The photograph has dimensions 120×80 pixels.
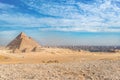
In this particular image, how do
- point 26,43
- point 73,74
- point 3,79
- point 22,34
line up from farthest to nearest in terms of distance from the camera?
point 22,34 < point 26,43 < point 73,74 < point 3,79

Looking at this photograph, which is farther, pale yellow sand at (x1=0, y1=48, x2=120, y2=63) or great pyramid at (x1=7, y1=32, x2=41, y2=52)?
great pyramid at (x1=7, y1=32, x2=41, y2=52)

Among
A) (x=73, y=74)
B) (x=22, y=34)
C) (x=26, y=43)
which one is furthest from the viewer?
(x=22, y=34)

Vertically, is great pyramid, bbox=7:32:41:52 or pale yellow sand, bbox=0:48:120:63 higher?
great pyramid, bbox=7:32:41:52

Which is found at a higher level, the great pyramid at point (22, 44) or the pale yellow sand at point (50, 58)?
the great pyramid at point (22, 44)

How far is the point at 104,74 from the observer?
1570 cm

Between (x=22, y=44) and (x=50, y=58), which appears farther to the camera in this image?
(x=22, y=44)

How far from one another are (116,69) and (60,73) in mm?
4058

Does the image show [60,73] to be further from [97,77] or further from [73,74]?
[97,77]

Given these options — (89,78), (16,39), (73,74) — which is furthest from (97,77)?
(16,39)

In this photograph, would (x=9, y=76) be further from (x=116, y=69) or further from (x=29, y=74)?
(x=116, y=69)

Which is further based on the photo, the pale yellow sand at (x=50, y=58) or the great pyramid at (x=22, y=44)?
the great pyramid at (x=22, y=44)

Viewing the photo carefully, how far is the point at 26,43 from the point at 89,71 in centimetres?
7199

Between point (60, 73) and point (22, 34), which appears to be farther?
point (22, 34)

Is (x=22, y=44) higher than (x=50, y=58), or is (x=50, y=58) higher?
(x=22, y=44)
